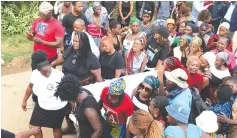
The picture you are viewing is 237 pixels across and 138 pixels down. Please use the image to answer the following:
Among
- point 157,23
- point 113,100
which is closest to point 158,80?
point 113,100

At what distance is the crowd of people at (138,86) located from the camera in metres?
4.09

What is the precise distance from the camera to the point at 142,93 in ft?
14.9

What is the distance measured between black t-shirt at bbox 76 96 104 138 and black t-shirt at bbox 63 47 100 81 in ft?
3.37

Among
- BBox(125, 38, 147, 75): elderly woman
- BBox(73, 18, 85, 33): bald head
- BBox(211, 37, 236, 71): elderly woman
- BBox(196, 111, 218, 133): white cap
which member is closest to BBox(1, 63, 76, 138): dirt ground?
BBox(125, 38, 147, 75): elderly woman

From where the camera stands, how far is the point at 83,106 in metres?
4.21

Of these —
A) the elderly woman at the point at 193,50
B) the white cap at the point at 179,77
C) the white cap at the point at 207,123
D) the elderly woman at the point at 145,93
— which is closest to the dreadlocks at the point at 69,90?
the elderly woman at the point at 145,93

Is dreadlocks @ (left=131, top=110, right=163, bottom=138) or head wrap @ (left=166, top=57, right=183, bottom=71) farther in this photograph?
head wrap @ (left=166, top=57, right=183, bottom=71)

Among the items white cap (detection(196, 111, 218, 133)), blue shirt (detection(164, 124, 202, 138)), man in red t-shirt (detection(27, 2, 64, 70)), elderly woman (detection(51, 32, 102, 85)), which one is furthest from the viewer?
man in red t-shirt (detection(27, 2, 64, 70))

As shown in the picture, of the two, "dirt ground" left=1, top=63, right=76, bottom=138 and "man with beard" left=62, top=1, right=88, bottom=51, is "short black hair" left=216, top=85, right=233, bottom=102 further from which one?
"man with beard" left=62, top=1, right=88, bottom=51

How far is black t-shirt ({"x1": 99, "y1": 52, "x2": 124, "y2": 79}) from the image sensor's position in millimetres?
5594

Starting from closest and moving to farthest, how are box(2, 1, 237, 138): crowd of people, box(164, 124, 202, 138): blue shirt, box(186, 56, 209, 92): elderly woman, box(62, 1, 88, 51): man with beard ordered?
1. box(164, 124, 202, 138): blue shirt
2. box(2, 1, 237, 138): crowd of people
3. box(186, 56, 209, 92): elderly woman
4. box(62, 1, 88, 51): man with beard

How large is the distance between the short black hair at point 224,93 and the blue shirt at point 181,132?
3.10 ft

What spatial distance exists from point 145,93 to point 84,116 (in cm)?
76

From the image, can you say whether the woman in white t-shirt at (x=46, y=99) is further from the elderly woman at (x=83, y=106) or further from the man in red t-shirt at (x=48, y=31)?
the man in red t-shirt at (x=48, y=31)
